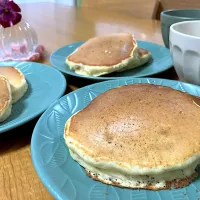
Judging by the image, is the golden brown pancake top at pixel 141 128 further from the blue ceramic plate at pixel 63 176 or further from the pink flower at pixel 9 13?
the pink flower at pixel 9 13

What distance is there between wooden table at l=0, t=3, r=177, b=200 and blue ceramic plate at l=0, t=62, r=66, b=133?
1.4 inches

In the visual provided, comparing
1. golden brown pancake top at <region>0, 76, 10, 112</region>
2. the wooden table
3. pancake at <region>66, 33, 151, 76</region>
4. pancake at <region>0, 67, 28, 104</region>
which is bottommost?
the wooden table

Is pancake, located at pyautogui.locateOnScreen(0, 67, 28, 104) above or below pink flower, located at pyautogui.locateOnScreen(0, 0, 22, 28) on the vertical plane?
below

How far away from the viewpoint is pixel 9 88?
2.43ft

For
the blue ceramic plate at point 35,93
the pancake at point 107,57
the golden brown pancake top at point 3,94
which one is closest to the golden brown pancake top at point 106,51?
the pancake at point 107,57

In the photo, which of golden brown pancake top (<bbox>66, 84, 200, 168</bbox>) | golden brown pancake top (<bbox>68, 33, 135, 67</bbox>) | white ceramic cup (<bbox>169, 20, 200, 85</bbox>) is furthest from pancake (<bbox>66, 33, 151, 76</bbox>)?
golden brown pancake top (<bbox>66, 84, 200, 168</bbox>)

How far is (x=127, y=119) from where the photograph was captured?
548mm

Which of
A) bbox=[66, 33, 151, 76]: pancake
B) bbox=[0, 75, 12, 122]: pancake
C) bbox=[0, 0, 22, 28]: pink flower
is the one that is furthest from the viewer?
bbox=[0, 0, 22, 28]: pink flower

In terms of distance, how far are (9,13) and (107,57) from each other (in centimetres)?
45

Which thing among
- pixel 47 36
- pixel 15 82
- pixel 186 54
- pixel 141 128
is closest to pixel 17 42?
pixel 47 36

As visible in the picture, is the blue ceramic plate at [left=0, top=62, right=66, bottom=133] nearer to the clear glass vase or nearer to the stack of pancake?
the stack of pancake

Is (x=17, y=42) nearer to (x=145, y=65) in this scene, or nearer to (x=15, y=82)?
(x=15, y=82)

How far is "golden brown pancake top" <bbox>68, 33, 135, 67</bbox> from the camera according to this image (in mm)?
915

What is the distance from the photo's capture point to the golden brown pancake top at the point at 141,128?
1.59 feet
